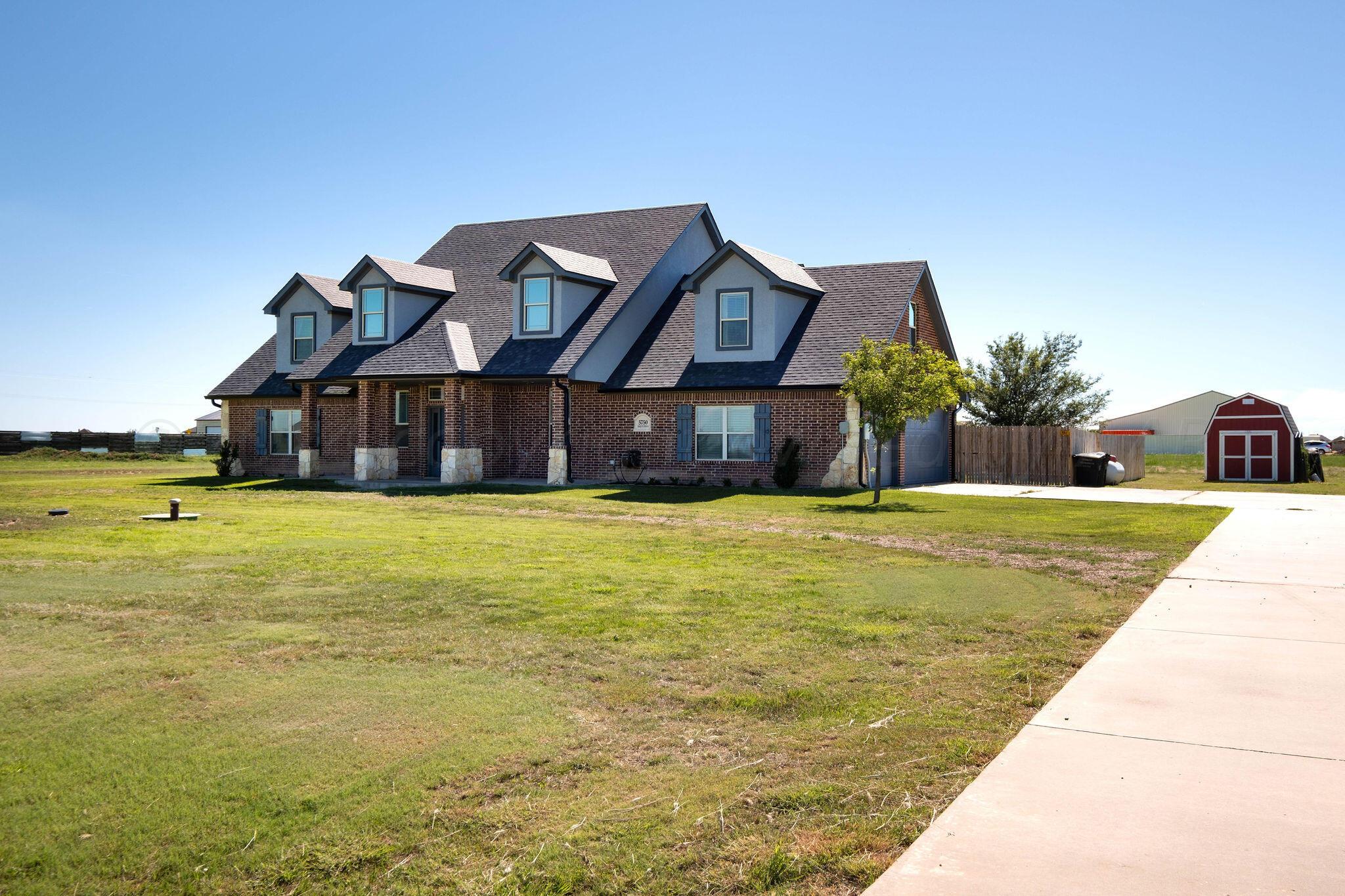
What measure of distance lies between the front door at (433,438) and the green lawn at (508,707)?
16.8 m

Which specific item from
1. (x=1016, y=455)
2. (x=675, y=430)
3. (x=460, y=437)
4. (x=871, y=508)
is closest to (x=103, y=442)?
(x=460, y=437)

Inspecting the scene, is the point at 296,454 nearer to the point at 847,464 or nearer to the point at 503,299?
the point at 503,299

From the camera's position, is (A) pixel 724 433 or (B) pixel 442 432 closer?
(A) pixel 724 433

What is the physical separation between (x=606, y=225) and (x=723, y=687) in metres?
27.6

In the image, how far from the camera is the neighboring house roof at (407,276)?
94.8 feet

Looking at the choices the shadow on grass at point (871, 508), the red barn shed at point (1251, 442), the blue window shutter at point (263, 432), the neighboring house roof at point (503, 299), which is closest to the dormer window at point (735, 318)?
the neighboring house roof at point (503, 299)

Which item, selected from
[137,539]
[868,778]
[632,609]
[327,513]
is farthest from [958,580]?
[327,513]

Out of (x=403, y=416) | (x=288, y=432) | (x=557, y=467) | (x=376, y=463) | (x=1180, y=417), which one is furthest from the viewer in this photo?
(x=1180, y=417)

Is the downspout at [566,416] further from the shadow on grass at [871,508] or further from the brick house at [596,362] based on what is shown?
the shadow on grass at [871,508]

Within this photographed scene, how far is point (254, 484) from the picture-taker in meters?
27.2

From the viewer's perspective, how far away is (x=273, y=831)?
13.0 ft

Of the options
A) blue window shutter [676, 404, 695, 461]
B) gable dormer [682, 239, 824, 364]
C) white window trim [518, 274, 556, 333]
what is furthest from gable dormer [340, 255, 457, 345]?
blue window shutter [676, 404, 695, 461]

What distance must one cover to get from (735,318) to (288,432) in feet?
51.2

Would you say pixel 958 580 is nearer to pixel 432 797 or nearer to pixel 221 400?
pixel 432 797
